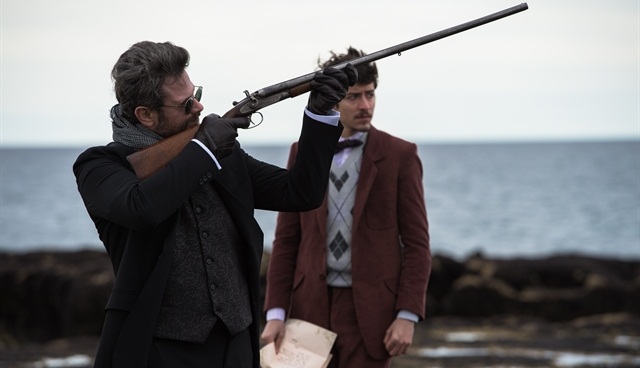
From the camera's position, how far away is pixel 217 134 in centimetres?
436

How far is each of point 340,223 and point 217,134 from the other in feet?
6.01

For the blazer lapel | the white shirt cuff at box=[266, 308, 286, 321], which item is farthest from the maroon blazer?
the white shirt cuff at box=[266, 308, 286, 321]

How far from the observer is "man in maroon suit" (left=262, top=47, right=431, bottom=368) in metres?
5.92

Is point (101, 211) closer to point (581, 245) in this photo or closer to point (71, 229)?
point (581, 245)

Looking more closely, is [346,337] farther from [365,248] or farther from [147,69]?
[147,69]

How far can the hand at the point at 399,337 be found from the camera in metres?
5.84

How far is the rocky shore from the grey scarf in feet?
27.3

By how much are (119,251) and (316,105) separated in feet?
3.64

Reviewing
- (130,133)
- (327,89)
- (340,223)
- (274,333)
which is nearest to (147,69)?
(130,133)

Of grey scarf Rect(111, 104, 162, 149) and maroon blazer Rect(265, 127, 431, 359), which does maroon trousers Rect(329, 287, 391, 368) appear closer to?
maroon blazer Rect(265, 127, 431, 359)

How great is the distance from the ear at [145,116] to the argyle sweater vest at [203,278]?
376mm

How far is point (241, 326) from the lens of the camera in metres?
4.41

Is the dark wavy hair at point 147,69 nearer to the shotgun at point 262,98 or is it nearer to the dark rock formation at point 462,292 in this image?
the shotgun at point 262,98

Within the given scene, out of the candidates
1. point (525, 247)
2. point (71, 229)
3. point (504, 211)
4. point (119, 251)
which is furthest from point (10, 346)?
point (504, 211)
